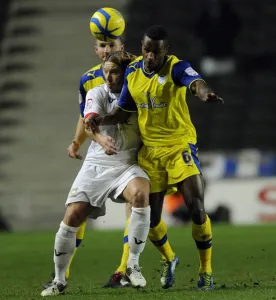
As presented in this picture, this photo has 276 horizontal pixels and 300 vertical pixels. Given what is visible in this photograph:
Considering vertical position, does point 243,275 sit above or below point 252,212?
above

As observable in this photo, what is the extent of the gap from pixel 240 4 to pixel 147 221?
13966 mm

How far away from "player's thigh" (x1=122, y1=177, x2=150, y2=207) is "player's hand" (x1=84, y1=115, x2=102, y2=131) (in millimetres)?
470

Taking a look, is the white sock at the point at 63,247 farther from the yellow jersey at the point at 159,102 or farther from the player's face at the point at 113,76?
the player's face at the point at 113,76

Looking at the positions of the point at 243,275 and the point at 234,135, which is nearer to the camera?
the point at 243,275

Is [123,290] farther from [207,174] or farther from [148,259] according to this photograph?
[207,174]

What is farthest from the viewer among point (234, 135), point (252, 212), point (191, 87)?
point (234, 135)

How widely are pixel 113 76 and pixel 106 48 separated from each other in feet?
1.89

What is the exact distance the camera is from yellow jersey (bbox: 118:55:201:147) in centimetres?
634

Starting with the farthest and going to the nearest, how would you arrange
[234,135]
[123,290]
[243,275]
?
[234,135] → [243,275] → [123,290]

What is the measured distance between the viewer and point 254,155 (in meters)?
15.9

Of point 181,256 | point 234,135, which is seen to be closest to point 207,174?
point 234,135

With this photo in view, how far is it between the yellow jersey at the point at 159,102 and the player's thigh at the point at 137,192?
0.36 metres

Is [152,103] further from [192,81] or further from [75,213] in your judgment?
[75,213]

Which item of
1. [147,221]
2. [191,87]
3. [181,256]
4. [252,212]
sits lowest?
[252,212]
